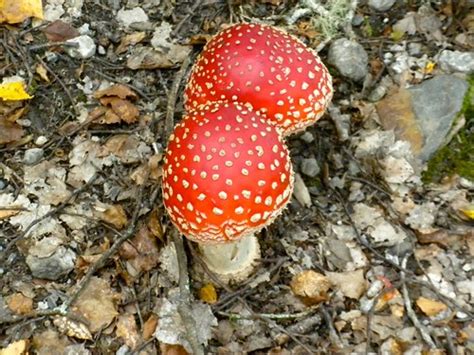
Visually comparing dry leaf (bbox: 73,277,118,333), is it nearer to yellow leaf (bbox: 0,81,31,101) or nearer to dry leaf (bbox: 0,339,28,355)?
dry leaf (bbox: 0,339,28,355)

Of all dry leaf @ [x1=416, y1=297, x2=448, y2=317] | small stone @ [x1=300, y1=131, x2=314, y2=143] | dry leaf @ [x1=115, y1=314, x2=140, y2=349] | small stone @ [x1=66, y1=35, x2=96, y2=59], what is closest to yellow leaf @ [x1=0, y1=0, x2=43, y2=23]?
small stone @ [x1=66, y1=35, x2=96, y2=59]

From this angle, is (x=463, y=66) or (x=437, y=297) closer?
(x=437, y=297)

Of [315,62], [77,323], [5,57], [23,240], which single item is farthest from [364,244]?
[5,57]

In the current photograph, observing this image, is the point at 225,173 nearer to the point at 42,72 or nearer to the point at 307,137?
the point at 307,137

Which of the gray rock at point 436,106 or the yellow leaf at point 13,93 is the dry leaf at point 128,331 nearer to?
the yellow leaf at point 13,93

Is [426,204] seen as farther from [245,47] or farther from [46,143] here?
Answer: [46,143]

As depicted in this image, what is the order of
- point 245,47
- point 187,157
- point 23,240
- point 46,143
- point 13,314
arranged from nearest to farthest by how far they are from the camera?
1. point 187,157
2. point 245,47
3. point 13,314
4. point 23,240
5. point 46,143

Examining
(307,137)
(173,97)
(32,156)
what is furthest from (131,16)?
(307,137)
